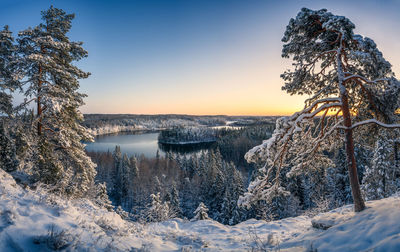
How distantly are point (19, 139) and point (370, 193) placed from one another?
76.5ft

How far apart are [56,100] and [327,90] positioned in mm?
10582

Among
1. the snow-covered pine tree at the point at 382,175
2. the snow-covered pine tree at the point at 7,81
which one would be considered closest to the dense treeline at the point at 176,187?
the snow-covered pine tree at the point at 7,81

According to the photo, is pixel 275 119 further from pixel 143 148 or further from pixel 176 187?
pixel 143 148

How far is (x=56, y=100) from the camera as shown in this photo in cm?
752

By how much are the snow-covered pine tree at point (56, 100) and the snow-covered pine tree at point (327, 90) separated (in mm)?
8124

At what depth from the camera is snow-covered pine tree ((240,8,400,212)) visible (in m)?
5.47

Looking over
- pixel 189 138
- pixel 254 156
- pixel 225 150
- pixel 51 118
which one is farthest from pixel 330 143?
pixel 189 138

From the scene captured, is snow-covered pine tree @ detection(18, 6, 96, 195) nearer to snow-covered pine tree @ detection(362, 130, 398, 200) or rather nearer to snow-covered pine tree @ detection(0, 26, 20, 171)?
snow-covered pine tree @ detection(0, 26, 20, 171)

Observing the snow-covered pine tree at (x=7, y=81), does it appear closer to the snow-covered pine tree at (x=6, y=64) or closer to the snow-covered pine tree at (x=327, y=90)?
the snow-covered pine tree at (x=6, y=64)

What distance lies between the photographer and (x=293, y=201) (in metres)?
26.7

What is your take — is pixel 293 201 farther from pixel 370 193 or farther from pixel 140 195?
pixel 140 195

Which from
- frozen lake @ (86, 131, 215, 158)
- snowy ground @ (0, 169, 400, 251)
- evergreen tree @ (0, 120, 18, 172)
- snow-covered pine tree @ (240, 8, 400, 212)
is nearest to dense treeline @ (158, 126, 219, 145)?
frozen lake @ (86, 131, 215, 158)

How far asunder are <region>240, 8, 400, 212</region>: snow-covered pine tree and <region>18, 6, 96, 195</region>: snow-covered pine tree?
8.12 metres

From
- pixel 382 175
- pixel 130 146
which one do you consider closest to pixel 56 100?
pixel 382 175
